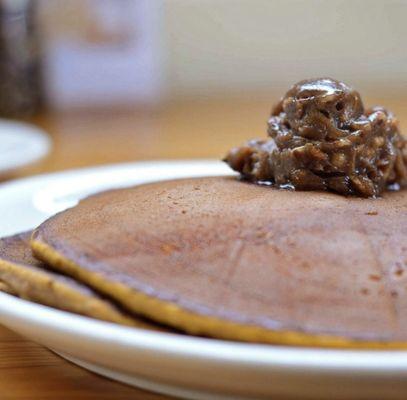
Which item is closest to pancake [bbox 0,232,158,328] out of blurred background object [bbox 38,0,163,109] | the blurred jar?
the blurred jar

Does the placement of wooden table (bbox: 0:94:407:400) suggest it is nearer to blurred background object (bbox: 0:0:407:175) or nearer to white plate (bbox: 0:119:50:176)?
blurred background object (bbox: 0:0:407:175)

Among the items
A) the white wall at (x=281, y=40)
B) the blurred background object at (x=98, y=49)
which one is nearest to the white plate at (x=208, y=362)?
the blurred background object at (x=98, y=49)

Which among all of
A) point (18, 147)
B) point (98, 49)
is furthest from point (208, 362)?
point (98, 49)

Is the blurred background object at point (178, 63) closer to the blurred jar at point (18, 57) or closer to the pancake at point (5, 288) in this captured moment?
the blurred jar at point (18, 57)

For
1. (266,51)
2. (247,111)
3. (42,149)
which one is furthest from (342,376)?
(266,51)

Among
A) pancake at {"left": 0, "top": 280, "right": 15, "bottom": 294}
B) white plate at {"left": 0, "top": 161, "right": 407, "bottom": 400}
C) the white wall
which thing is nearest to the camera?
white plate at {"left": 0, "top": 161, "right": 407, "bottom": 400}

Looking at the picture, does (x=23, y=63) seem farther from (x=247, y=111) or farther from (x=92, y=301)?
(x=92, y=301)
